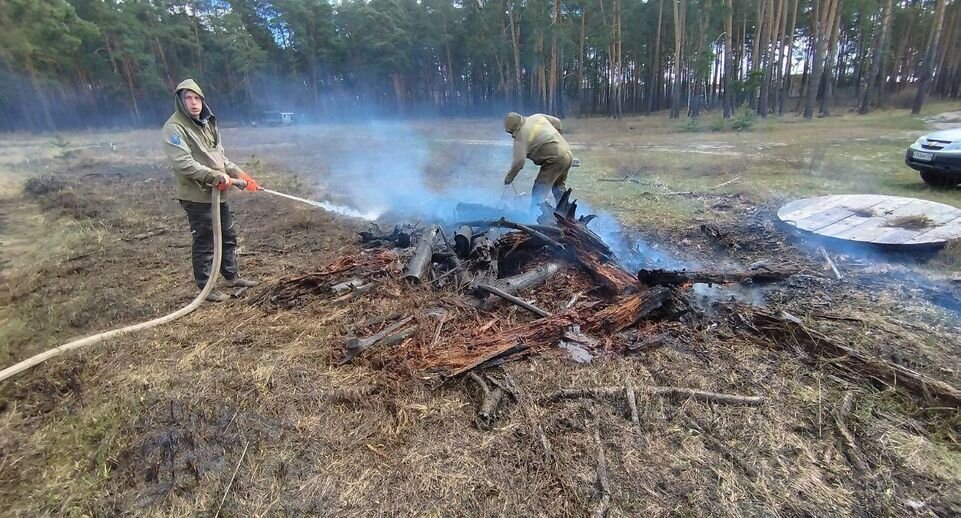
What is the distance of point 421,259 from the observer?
14.7 ft

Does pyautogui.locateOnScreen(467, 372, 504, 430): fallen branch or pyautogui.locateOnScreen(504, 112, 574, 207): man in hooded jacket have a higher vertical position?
pyautogui.locateOnScreen(504, 112, 574, 207): man in hooded jacket

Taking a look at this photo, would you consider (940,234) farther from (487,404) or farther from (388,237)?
(388,237)

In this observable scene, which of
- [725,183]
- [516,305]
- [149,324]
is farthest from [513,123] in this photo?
[725,183]

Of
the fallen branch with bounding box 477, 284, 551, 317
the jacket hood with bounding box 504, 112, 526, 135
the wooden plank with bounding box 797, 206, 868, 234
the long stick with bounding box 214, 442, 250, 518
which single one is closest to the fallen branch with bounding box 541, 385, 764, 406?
the fallen branch with bounding box 477, 284, 551, 317

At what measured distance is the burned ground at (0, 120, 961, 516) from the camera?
2.07 metres

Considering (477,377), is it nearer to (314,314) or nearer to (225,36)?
(314,314)

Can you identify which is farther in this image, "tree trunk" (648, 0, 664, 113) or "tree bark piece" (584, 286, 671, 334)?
"tree trunk" (648, 0, 664, 113)

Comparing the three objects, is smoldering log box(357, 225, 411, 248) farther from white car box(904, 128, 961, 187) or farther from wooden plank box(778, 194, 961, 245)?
white car box(904, 128, 961, 187)

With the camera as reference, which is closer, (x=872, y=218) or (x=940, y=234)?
(x=940, y=234)

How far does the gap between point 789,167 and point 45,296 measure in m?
12.7

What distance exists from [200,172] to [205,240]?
0.77 meters

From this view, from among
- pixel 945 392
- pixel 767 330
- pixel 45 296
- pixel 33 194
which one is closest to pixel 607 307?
pixel 767 330

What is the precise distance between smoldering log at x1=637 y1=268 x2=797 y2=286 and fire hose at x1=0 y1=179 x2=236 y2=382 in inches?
151

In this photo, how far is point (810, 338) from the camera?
3.03 m
